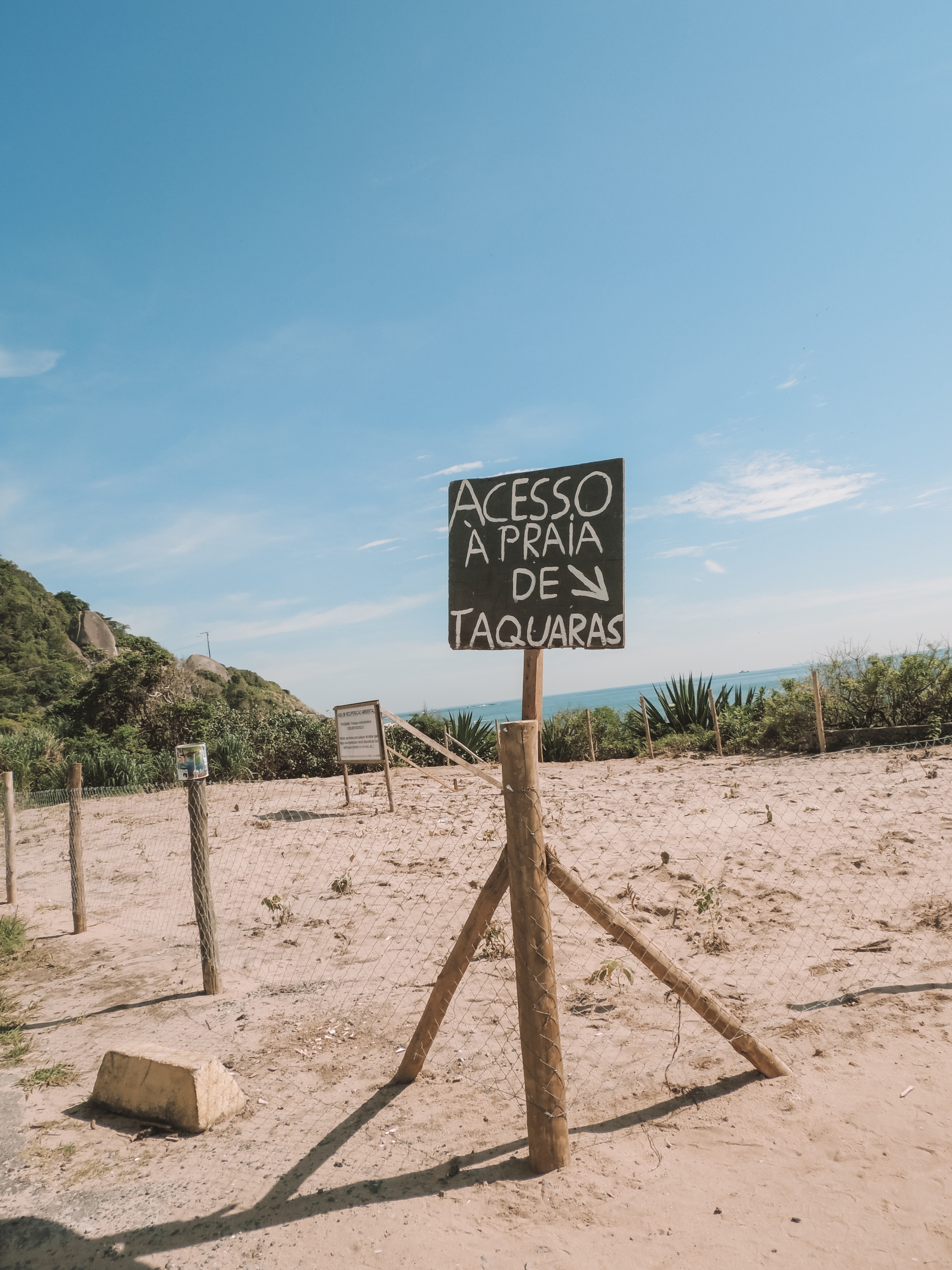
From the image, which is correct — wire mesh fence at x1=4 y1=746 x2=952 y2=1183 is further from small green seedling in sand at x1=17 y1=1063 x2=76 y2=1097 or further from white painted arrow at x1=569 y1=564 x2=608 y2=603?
white painted arrow at x1=569 y1=564 x2=608 y2=603

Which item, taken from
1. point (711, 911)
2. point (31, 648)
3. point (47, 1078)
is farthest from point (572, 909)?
point (31, 648)

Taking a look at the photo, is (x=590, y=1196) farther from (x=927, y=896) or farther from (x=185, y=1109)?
(x=927, y=896)

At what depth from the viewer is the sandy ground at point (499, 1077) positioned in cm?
236

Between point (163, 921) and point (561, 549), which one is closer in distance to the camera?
point (561, 549)

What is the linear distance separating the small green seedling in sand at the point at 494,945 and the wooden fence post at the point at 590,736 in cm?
1097

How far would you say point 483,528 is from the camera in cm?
291

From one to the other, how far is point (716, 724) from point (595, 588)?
12280mm

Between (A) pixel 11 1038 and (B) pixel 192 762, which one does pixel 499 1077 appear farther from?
(A) pixel 11 1038

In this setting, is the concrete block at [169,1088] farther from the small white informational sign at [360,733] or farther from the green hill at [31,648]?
the green hill at [31,648]

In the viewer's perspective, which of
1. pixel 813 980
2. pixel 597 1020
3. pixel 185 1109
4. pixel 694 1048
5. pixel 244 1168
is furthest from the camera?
pixel 813 980

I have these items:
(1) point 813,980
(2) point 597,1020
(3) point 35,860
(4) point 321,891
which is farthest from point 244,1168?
(3) point 35,860

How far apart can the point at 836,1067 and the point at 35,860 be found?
9100 mm

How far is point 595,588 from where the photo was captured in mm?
2703

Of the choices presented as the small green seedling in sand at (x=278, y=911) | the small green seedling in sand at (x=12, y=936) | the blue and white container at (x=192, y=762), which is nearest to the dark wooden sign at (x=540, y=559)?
the blue and white container at (x=192, y=762)
